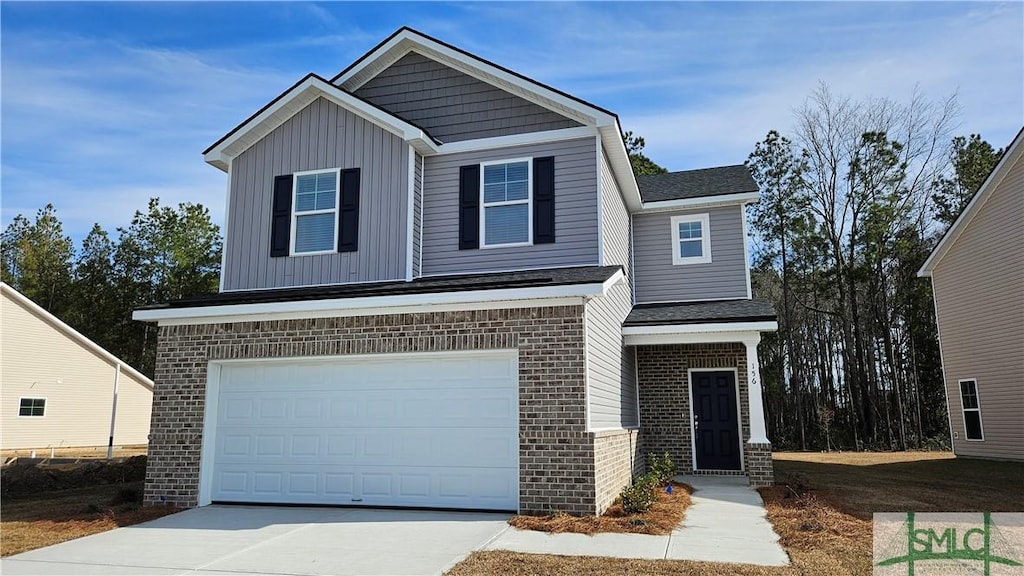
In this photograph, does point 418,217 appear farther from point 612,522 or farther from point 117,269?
point 117,269

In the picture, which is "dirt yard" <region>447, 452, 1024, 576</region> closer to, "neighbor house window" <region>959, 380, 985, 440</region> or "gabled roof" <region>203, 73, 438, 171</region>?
"neighbor house window" <region>959, 380, 985, 440</region>

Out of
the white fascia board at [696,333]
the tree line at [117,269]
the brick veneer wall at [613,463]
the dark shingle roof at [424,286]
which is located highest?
the tree line at [117,269]

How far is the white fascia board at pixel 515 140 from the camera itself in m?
11.7

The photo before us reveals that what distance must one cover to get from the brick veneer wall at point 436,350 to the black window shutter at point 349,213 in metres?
1.83

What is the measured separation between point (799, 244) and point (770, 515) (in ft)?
72.5

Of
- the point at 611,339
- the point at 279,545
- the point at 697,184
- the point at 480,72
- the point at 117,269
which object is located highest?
the point at 117,269

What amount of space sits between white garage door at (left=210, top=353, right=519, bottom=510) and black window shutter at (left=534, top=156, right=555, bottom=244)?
2.61 m

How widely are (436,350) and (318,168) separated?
445 centimetres

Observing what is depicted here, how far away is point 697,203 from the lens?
16047 mm

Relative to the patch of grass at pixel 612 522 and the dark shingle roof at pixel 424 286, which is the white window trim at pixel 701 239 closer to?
the dark shingle roof at pixel 424 286

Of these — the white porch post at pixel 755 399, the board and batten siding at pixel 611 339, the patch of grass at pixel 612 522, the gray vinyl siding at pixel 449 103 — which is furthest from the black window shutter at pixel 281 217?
the white porch post at pixel 755 399

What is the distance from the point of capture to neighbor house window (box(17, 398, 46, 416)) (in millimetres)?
24719

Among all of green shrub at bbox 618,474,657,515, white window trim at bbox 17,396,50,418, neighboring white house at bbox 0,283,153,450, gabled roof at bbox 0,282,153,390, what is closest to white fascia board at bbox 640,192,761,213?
green shrub at bbox 618,474,657,515

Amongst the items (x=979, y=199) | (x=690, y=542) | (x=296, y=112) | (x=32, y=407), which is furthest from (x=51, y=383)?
(x=979, y=199)
